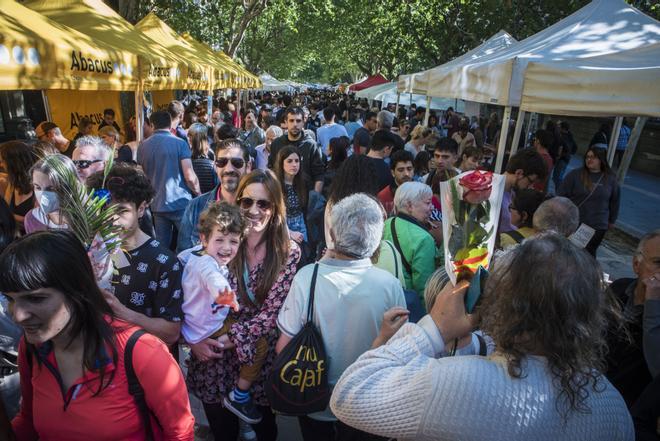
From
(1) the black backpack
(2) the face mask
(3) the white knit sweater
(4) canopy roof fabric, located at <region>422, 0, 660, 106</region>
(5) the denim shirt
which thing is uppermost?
(4) canopy roof fabric, located at <region>422, 0, 660, 106</region>

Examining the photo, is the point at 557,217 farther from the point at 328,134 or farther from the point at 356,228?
the point at 328,134

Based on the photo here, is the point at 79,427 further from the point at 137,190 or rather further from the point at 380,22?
the point at 380,22

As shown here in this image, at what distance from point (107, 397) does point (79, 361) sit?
157 millimetres

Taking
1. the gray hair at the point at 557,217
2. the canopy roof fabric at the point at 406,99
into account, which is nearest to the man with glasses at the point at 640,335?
the gray hair at the point at 557,217

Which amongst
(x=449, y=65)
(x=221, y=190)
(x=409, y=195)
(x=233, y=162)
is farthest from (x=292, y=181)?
(x=449, y=65)

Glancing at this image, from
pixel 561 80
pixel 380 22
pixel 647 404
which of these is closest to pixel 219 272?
pixel 647 404

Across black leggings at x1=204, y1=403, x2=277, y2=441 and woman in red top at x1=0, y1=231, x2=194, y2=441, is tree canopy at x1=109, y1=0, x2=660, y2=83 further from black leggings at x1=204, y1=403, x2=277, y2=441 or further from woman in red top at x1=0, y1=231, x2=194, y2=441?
woman in red top at x1=0, y1=231, x2=194, y2=441

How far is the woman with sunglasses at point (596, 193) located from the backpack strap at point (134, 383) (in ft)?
16.7

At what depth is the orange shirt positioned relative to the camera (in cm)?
143

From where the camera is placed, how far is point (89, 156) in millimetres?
3289

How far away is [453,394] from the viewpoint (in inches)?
45.0

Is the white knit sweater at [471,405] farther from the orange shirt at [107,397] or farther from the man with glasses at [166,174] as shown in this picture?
the man with glasses at [166,174]

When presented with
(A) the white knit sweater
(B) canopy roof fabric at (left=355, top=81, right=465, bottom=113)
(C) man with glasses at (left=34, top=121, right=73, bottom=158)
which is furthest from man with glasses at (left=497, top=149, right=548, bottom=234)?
(B) canopy roof fabric at (left=355, top=81, right=465, bottom=113)

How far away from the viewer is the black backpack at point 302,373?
1.91m
